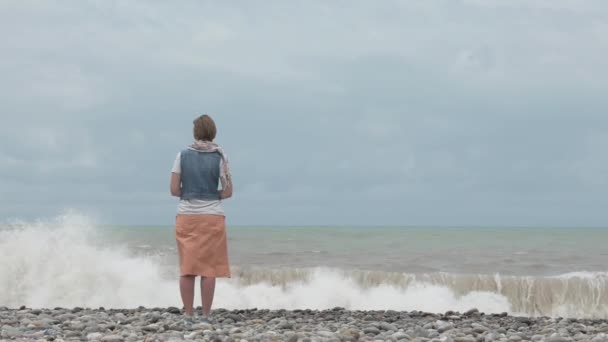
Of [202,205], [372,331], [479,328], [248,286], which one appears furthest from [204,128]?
[248,286]

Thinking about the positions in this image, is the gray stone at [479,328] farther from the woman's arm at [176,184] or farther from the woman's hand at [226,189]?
the woman's arm at [176,184]

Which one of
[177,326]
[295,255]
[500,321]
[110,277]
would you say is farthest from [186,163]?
[295,255]

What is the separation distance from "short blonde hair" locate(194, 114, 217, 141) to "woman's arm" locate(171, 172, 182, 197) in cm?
44

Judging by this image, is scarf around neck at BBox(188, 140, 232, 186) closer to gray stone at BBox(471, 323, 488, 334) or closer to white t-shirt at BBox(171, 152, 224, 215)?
white t-shirt at BBox(171, 152, 224, 215)

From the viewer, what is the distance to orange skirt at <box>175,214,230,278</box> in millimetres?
7246

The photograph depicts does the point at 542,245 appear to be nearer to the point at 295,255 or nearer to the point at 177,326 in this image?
the point at 295,255

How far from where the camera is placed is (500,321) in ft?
25.2

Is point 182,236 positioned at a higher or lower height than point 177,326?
higher

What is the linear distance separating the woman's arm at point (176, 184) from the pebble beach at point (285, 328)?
48.2 inches

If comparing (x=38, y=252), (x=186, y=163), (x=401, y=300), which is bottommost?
(x=401, y=300)

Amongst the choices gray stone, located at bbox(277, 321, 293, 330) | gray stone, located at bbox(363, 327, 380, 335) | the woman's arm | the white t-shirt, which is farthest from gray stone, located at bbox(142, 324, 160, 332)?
gray stone, located at bbox(363, 327, 380, 335)

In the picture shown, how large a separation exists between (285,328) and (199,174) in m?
1.79

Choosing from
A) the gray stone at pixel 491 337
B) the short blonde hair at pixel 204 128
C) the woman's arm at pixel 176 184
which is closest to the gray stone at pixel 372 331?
the gray stone at pixel 491 337

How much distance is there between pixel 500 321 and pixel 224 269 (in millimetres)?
2971
